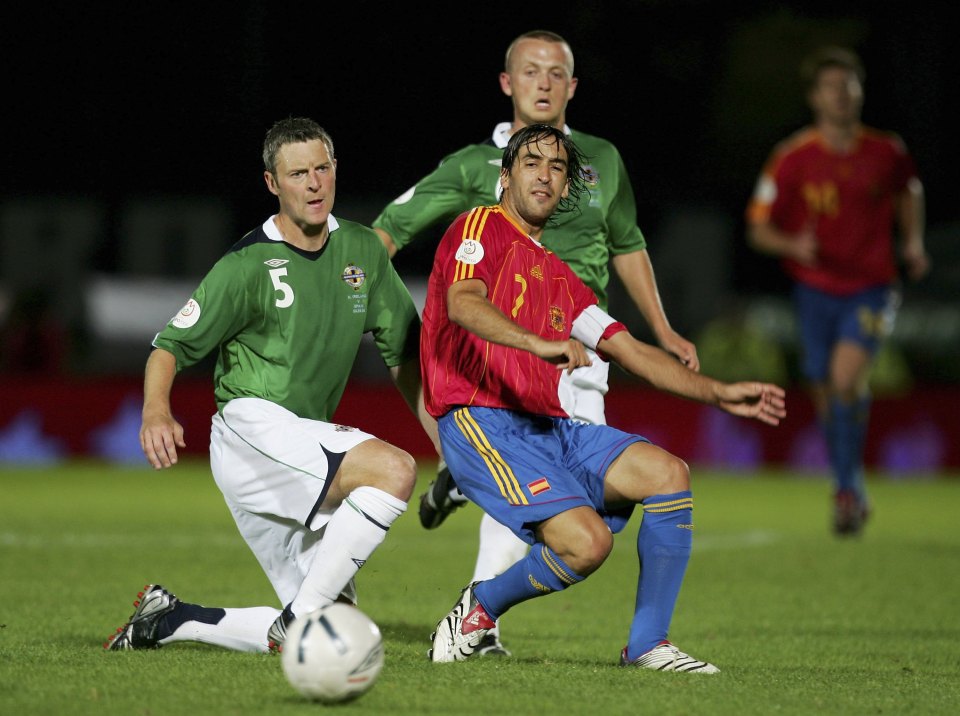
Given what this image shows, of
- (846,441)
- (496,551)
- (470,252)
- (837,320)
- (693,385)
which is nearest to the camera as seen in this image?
(693,385)

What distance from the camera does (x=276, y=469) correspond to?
17.6 feet

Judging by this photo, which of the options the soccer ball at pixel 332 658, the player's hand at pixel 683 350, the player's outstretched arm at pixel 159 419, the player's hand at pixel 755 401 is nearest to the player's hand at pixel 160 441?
the player's outstretched arm at pixel 159 419

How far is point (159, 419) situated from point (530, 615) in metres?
2.61

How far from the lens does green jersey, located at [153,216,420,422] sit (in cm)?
543

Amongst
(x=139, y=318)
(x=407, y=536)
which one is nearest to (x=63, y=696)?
(x=407, y=536)

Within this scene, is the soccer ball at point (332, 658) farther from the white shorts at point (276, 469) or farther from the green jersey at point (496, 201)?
Answer: the green jersey at point (496, 201)

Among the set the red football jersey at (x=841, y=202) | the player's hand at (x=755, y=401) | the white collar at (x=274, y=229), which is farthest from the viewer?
the red football jersey at (x=841, y=202)

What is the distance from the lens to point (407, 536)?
34.4 feet

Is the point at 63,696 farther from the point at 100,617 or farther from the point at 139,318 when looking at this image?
the point at 139,318

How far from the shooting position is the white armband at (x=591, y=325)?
5.47 meters

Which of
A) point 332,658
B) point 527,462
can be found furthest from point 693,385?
point 332,658

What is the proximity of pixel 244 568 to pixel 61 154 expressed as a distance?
1350cm

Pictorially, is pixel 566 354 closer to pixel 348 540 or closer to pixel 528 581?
pixel 528 581

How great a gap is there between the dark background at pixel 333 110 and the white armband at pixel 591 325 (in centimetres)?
1461
